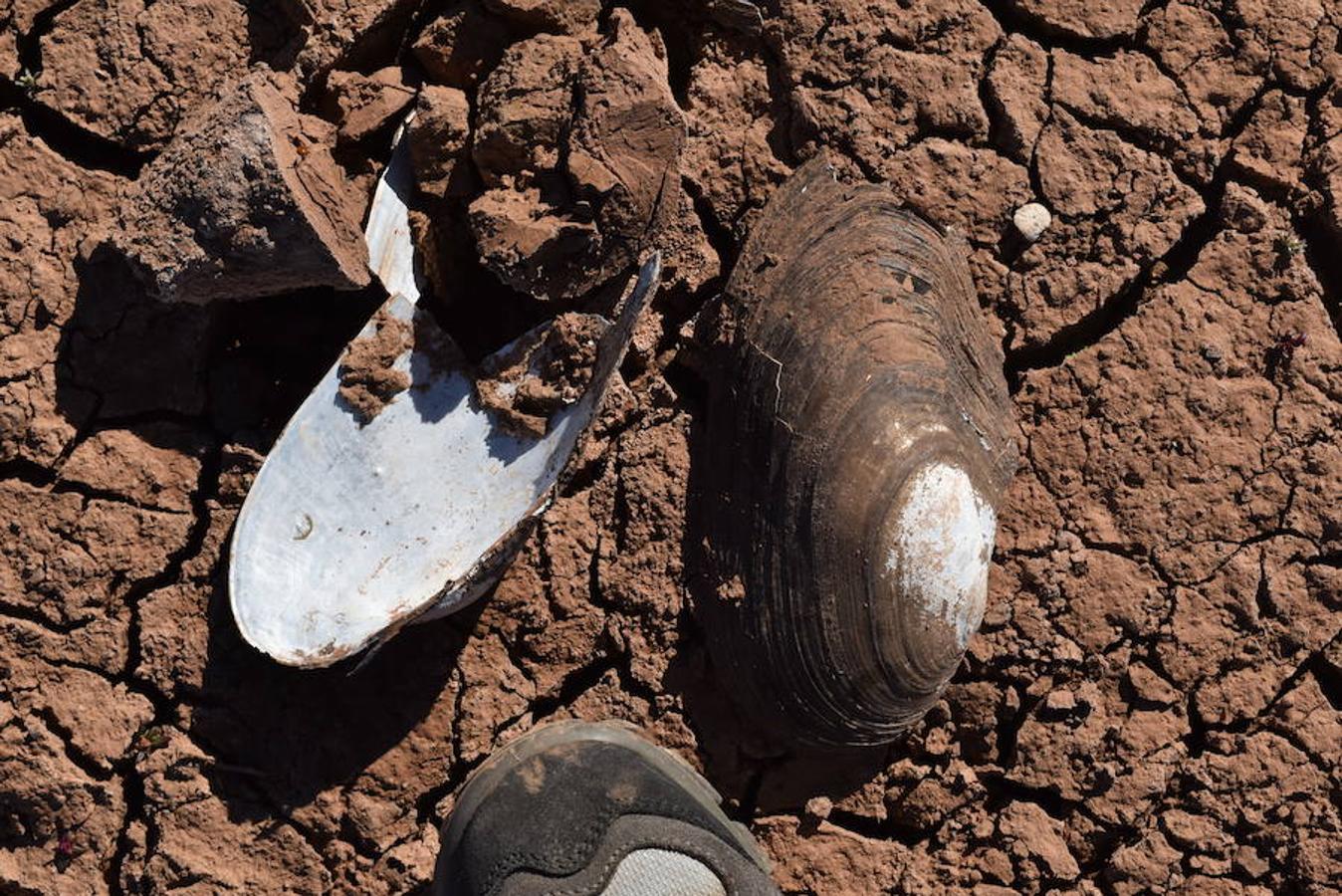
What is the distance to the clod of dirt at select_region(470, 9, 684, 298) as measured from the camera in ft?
8.30

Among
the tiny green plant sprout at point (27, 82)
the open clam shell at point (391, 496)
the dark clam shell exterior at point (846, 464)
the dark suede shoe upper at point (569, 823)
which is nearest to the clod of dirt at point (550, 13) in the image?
the open clam shell at point (391, 496)

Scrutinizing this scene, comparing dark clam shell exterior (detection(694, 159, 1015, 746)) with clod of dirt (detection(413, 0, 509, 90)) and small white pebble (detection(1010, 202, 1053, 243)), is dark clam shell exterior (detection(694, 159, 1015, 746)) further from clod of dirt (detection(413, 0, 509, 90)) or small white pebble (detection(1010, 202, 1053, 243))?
clod of dirt (detection(413, 0, 509, 90))

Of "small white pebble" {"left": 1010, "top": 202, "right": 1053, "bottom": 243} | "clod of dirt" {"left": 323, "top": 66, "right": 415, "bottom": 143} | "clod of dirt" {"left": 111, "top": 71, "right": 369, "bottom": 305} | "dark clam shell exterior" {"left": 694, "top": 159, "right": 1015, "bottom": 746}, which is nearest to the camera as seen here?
"clod of dirt" {"left": 111, "top": 71, "right": 369, "bottom": 305}

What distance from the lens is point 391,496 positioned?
8.84ft

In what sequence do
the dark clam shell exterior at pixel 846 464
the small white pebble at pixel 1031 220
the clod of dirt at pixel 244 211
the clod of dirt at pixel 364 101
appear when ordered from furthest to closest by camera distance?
1. the small white pebble at pixel 1031 220
2. the clod of dirt at pixel 364 101
3. the dark clam shell exterior at pixel 846 464
4. the clod of dirt at pixel 244 211

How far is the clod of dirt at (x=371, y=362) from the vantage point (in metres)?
2.65

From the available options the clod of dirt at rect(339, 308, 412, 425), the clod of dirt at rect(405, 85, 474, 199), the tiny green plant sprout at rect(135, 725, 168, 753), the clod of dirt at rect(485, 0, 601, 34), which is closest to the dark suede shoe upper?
the tiny green plant sprout at rect(135, 725, 168, 753)

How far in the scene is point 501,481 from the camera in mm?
2684

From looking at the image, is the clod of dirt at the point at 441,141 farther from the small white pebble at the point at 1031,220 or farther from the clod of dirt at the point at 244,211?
the small white pebble at the point at 1031,220

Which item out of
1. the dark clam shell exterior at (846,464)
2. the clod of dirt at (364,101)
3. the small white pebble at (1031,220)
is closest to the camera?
the dark clam shell exterior at (846,464)

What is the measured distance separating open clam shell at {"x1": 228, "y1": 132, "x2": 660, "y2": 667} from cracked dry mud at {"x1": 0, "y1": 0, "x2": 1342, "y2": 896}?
12 cm

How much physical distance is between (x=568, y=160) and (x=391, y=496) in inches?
32.8

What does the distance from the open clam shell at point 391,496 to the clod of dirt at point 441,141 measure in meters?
0.09

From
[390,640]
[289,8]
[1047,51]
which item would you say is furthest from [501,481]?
[1047,51]
